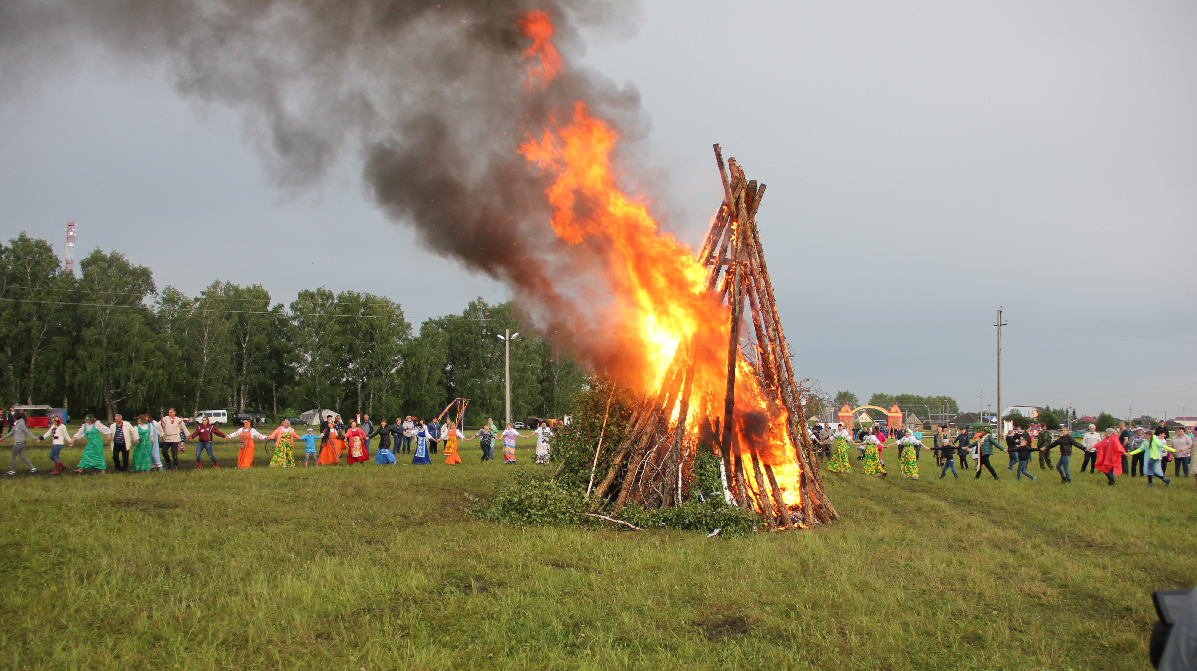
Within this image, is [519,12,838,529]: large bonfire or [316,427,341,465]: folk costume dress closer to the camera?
[519,12,838,529]: large bonfire

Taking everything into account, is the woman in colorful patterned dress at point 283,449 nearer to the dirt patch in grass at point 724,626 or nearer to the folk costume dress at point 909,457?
the dirt patch in grass at point 724,626

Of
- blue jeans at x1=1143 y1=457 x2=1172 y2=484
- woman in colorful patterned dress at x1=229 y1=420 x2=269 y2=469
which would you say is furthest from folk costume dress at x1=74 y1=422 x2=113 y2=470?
blue jeans at x1=1143 y1=457 x2=1172 y2=484

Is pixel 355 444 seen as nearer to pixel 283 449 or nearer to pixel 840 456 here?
pixel 283 449

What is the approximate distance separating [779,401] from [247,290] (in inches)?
2101

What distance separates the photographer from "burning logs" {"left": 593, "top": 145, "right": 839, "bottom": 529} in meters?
12.1

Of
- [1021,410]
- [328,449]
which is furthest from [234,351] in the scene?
[1021,410]

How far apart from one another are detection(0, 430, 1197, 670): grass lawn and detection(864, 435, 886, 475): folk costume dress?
1036 centimetres

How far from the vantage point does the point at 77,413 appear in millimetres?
46406

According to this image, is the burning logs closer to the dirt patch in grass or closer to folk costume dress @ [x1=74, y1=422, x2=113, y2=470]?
the dirt patch in grass

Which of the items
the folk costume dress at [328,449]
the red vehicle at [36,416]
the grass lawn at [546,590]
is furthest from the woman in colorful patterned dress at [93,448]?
the red vehicle at [36,416]

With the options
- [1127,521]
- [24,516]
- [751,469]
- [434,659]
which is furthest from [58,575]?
[1127,521]

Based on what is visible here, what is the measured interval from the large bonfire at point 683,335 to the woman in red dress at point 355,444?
12886mm

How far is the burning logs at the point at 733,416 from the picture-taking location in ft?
39.7

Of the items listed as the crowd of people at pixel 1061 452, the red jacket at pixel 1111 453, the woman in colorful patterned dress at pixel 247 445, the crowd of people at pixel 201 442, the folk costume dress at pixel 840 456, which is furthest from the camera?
the folk costume dress at pixel 840 456
